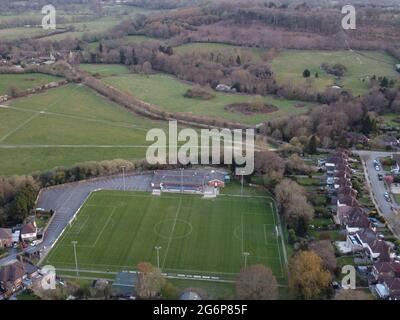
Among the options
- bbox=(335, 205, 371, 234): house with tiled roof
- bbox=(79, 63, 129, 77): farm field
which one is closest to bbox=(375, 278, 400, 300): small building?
bbox=(335, 205, 371, 234): house with tiled roof

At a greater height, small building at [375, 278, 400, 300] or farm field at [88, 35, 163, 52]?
farm field at [88, 35, 163, 52]

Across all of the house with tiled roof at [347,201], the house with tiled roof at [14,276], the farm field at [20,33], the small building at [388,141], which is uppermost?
the farm field at [20,33]

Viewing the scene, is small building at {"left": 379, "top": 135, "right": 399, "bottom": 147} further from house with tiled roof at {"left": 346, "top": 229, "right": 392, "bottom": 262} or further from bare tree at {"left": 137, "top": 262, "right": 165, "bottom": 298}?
bare tree at {"left": 137, "top": 262, "right": 165, "bottom": 298}

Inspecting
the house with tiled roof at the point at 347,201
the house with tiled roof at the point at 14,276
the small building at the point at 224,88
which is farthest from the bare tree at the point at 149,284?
the small building at the point at 224,88

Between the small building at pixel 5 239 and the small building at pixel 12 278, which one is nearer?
the small building at pixel 12 278

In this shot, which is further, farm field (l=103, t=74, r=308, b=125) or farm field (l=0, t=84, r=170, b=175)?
farm field (l=103, t=74, r=308, b=125)

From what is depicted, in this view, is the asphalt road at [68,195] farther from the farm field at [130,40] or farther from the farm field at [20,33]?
the farm field at [20,33]

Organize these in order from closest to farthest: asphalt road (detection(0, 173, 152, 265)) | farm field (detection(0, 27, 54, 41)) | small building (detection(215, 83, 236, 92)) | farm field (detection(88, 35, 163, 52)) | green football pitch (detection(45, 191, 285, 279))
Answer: green football pitch (detection(45, 191, 285, 279)) → asphalt road (detection(0, 173, 152, 265)) → small building (detection(215, 83, 236, 92)) → farm field (detection(88, 35, 163, 52)) → farm field (detection(0, 27, 54, 41))

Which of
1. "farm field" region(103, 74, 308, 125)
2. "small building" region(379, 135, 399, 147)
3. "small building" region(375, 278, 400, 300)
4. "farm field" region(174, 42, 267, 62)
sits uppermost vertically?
"farm field" region(174, 42, 267, 62)
